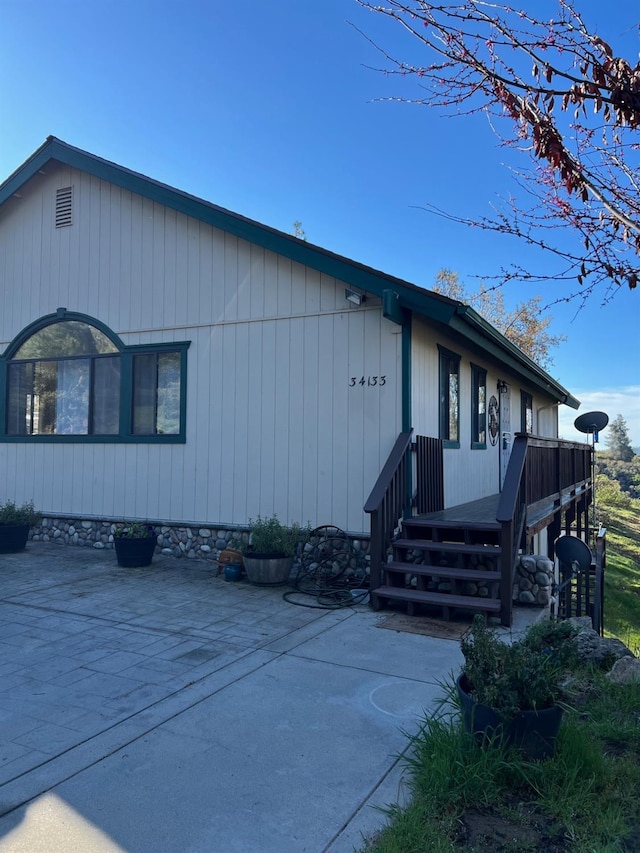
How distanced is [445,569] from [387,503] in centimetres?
87

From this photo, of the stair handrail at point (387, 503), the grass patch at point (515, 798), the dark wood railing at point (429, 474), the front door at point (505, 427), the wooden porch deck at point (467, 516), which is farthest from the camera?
the front door at point (505, 427)

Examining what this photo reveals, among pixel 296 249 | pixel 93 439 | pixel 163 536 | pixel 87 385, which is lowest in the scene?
pixel 163 536

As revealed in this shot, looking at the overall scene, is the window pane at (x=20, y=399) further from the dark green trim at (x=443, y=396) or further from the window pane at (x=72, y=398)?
the dark green trim at (x=443, y=396)

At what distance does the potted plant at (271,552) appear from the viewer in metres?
6.69

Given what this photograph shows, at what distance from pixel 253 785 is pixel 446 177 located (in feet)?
16.0

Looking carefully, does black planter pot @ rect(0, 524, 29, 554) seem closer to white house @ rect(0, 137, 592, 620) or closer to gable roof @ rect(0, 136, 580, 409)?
white house @ rect(0, 137, 592, 620)

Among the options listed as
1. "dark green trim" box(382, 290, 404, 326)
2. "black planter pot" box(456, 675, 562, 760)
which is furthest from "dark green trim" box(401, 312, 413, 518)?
"black planter pot" box(456, 675, 562, 760)

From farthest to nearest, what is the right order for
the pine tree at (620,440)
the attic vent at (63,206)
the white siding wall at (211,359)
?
the pine tree at (620,440) < the attic vent at (63,206) < the white siding wall at (211,359)

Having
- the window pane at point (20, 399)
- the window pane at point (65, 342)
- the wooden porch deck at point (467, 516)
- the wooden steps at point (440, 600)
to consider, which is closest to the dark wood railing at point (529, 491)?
the wooden steps at point (440, 600)

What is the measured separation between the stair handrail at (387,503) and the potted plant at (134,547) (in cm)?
320

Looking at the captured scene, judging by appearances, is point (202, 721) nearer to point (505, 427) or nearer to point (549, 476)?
point (549, 476)

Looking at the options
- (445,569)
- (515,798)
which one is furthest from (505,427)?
(515,798)

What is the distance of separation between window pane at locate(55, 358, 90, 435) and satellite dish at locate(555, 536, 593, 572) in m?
8.15

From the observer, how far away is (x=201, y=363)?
8.22 metres
